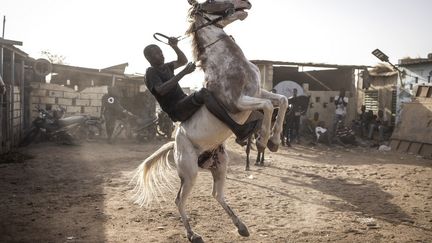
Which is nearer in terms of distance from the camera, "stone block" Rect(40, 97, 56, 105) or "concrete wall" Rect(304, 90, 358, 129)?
"stone block" Rect(40, 97, 56, 105)

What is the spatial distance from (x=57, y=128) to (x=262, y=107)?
1054cm

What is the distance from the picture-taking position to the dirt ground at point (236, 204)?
4.45 metres

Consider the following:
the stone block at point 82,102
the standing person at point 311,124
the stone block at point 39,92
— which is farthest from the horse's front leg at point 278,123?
the stone block at point 82,102

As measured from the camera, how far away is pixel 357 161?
10688mm

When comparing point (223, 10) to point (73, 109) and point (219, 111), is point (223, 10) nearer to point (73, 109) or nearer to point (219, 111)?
point (219, 111)

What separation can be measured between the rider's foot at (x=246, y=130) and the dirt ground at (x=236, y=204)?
4.60ft

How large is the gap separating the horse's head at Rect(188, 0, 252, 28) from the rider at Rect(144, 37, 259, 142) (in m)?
0.51

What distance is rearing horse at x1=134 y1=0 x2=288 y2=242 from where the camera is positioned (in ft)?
12.3

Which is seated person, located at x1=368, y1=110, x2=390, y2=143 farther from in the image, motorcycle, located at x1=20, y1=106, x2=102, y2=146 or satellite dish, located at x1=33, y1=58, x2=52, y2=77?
satellite dish, located at x1=33, y1=58, x2=52, y2=77

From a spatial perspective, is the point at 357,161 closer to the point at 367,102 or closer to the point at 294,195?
the point at 294,195

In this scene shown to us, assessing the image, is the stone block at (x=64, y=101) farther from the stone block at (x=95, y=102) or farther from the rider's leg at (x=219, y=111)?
the rider's leg at (x=219, y=111)

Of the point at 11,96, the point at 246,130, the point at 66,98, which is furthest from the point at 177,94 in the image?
the point at 66,98

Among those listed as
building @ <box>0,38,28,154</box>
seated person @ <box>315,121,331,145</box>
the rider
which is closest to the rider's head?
the rider

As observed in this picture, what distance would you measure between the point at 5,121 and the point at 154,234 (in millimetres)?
8061
